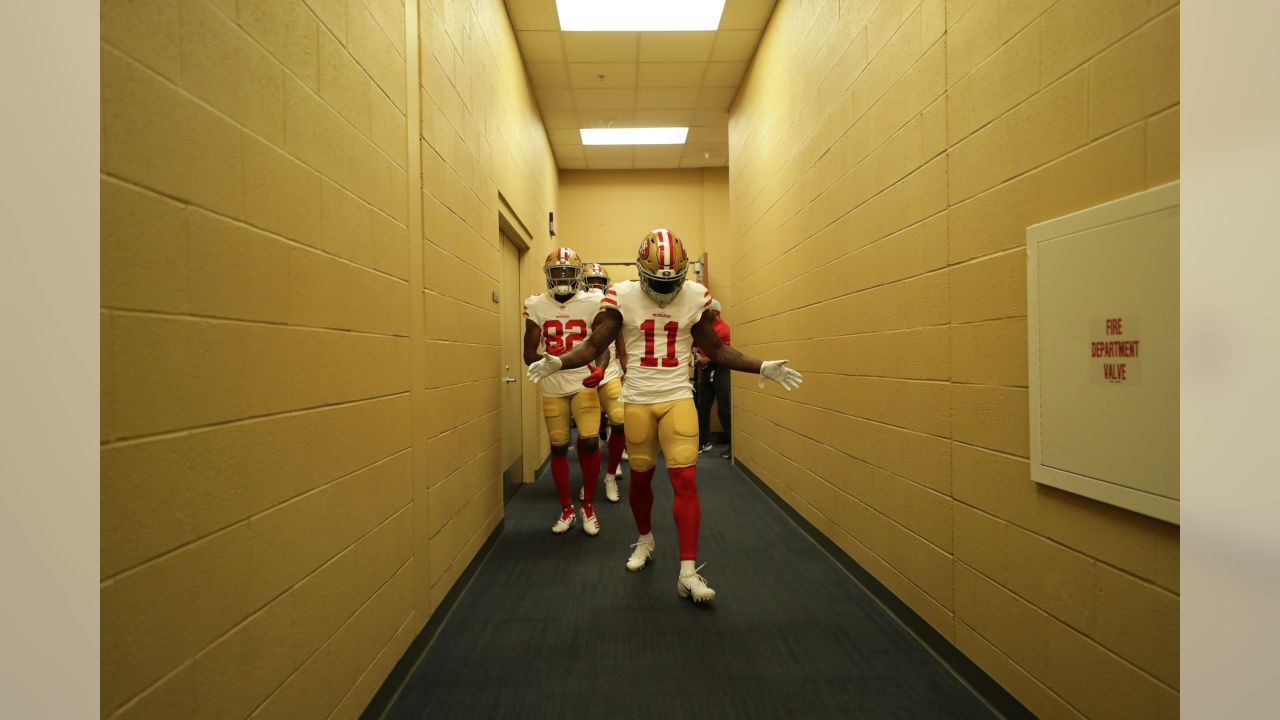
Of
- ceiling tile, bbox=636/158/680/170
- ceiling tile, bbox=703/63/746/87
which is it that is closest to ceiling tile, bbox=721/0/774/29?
ceiling tile, bbox=703/63/746/87

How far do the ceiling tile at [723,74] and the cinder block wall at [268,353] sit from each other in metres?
3.25

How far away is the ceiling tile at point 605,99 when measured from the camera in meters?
5.39

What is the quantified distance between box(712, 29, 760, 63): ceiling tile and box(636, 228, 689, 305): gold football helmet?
2.80m

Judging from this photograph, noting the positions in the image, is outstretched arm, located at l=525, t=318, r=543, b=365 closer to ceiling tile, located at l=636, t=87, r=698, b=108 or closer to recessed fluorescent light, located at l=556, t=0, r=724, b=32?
recessed fluorescent light, located at l=556, t=0, r=724, b=32

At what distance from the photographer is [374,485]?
5.81 feet

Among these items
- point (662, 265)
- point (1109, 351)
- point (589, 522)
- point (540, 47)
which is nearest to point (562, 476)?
point (589, 522)

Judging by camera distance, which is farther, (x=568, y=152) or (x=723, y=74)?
(x=568, y=152)

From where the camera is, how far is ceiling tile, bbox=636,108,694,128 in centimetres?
587

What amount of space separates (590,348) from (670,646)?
1384 mm

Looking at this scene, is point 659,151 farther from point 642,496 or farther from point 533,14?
point 642,496

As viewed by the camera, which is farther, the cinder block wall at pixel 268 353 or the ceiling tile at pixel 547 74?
the ceiling tile at pixel 547 74

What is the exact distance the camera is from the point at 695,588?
8.20 ft

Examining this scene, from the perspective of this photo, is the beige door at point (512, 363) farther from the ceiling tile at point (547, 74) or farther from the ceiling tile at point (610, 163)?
the ceiling tile at point (610, 163)

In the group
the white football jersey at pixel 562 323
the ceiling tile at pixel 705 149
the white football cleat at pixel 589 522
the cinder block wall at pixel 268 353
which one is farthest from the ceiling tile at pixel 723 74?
the white football cleat at pixel 589 522
